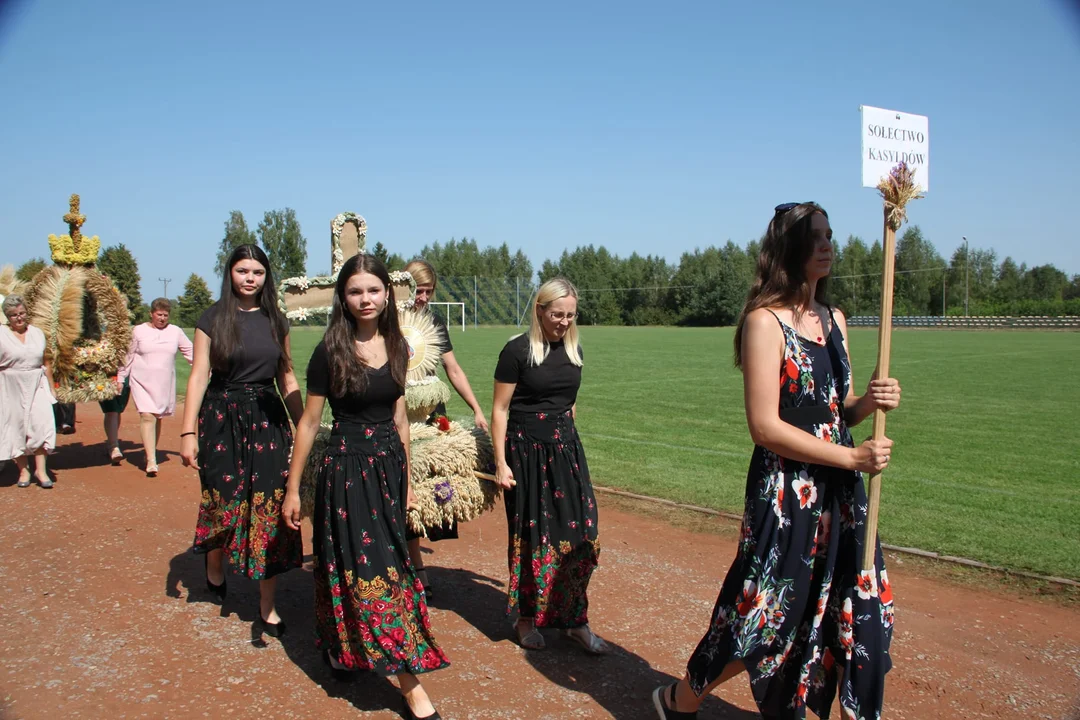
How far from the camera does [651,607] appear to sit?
17.1 feet

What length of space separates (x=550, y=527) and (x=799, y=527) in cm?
179

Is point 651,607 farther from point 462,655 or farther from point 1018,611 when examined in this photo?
point 1018,611

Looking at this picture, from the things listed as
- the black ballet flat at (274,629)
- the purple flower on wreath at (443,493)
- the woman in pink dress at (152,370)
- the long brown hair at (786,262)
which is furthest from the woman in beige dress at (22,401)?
the long brown hair at (786,262)

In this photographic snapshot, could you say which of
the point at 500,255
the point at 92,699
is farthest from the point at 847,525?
the point at 500,255

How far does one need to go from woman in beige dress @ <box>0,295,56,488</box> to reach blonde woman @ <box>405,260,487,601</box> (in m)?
5.50

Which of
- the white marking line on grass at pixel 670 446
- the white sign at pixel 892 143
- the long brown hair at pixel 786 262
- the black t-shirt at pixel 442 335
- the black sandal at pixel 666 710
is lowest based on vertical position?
the white marking line on grass at pixel 670 446

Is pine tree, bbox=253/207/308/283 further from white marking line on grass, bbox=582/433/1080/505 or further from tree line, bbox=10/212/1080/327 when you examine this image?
white marking line on grass, bbox=582/433/1080/505

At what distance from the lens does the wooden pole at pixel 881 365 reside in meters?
3.03

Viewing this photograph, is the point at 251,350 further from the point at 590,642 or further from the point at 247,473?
the point at 590,642

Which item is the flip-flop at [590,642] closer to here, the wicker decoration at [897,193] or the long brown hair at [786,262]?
the long brown hair at [786,262]

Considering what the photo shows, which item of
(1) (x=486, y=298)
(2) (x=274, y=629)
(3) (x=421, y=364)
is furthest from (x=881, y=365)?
(1) (x=486, y=298)

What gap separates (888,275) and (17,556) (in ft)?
21.2

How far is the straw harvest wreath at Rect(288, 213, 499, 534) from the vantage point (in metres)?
4.78

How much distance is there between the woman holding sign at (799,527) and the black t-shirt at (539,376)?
156 centimetres
